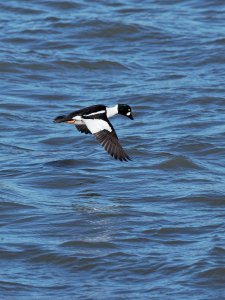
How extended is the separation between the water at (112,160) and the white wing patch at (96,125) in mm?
560

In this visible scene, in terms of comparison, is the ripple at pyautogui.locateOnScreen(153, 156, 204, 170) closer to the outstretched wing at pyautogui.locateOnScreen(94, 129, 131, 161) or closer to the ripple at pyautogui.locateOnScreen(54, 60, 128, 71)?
the outstretched wing at pyautogui.locateOnScreen(94, 129, 131, 161)

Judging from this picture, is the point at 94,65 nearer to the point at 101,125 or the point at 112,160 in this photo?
the point at 112,160

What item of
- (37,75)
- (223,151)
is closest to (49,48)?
(37,75)

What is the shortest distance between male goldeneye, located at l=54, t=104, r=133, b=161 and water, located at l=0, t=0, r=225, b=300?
1.23 feet

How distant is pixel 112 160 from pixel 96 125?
81 centimetres

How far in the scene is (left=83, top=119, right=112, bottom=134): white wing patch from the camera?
12.0m

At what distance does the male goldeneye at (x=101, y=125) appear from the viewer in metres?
11.8

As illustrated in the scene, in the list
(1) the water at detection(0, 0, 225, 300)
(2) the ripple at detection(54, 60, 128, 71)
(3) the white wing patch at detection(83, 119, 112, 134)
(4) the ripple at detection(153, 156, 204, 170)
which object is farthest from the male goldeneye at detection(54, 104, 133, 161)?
(2) the ripple at detection(54, 60, 128, 71)

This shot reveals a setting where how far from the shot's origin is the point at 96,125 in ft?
39.7

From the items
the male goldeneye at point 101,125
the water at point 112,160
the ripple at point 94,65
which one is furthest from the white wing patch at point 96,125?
the ripple at point 94,65

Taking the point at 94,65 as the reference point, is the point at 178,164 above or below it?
below

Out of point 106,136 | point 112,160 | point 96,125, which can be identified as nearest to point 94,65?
point 112,160

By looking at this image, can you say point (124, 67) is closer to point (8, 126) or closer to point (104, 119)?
point (8, 126)

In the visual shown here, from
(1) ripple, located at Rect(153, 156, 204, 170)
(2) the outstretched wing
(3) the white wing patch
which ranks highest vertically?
(3) the white wing patch
